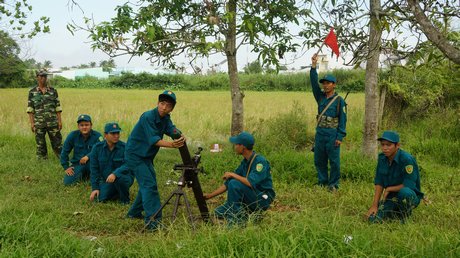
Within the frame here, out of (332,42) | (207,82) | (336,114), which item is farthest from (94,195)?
(207,82)

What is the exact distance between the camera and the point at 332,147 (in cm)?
589

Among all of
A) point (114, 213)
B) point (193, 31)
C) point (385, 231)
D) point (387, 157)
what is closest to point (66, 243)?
point (114, 213)

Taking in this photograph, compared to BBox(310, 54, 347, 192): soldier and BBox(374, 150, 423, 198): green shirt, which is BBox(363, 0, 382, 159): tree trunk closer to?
BBox(310, 54, 347, 192): soldier

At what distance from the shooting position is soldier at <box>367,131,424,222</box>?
4.40m

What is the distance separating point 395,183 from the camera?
4.61 metres

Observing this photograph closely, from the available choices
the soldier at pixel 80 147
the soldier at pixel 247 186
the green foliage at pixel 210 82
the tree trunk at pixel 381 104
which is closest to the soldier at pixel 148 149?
the soldier at pixel 247 186

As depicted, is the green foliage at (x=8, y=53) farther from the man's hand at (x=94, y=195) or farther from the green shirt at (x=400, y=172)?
the green shirt at (x=400, y=172)

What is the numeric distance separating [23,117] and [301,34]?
8.94 meters

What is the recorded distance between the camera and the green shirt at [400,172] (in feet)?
14.5

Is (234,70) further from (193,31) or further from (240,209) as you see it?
(240,209)

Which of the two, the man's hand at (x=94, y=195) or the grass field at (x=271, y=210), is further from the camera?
the man's hand at (x=94, y=195)

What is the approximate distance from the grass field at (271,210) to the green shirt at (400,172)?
1.34 feet

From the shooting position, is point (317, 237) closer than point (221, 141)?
Yes

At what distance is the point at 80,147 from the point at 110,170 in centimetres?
114
